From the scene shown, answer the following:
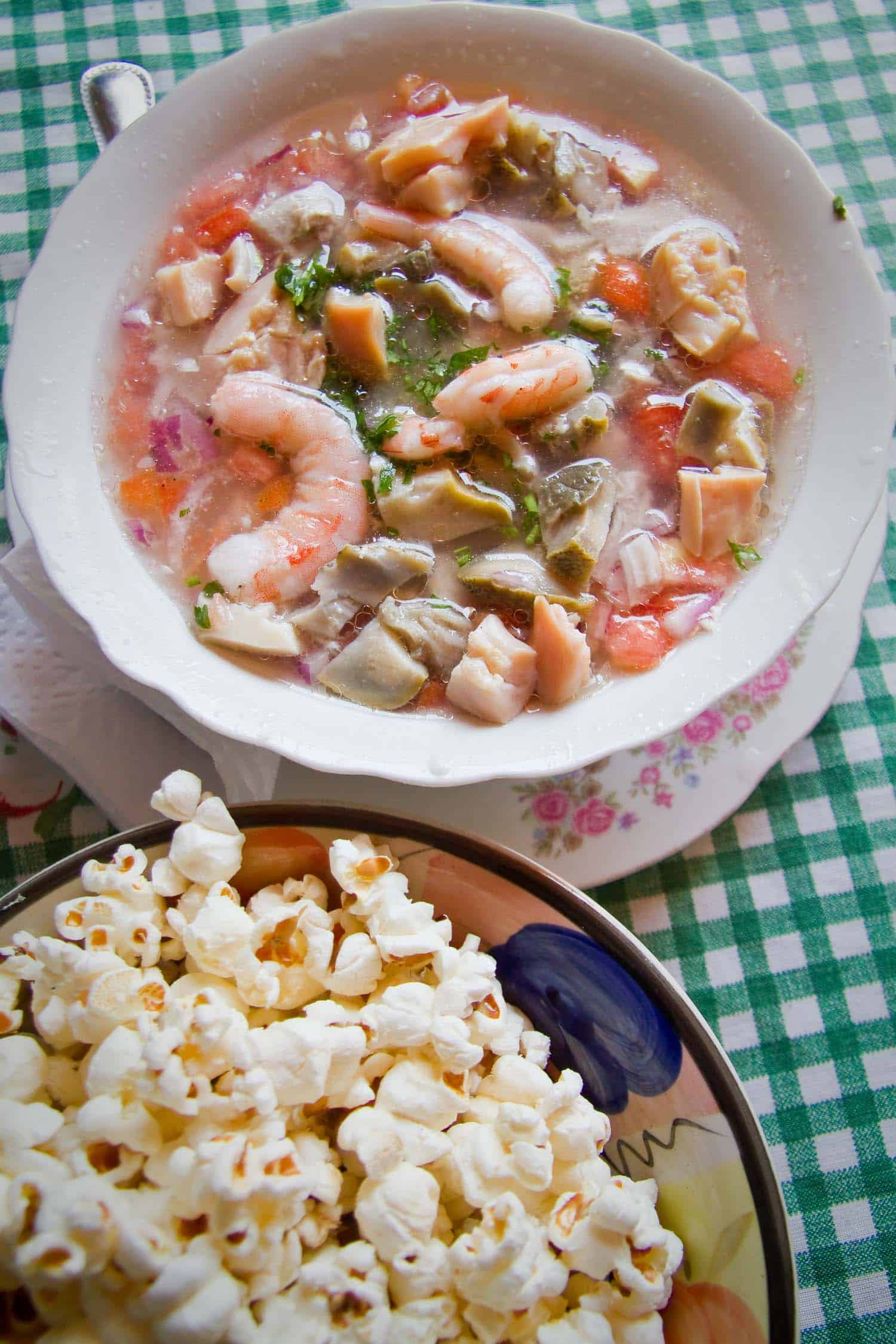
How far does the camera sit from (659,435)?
1.92 m

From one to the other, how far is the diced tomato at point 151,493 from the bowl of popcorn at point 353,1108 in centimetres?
66

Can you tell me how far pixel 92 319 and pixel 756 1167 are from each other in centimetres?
176

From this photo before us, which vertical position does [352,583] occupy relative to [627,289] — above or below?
below

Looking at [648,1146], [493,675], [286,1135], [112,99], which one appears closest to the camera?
[286,1135]

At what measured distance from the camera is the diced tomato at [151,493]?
1.86 meters

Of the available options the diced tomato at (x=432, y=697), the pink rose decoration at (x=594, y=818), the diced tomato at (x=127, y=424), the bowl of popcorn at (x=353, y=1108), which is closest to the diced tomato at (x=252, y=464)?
the diced tomato at (x=127, y=424)

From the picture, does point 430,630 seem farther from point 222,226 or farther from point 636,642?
point 222,226

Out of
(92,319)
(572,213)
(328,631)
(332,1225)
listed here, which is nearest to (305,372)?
(92,319)

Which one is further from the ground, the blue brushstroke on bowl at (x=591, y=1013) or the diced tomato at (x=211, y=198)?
the diced tomato at (x=211, y=198)

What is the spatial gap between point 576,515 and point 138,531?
798mm

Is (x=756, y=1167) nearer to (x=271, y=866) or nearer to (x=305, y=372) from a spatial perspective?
(x=271, y=866)

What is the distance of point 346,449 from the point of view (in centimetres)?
185

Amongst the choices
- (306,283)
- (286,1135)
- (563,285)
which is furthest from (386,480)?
(286,1135)

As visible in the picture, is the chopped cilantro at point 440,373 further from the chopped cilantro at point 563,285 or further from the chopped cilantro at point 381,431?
the chopped cilantro at point 563,285
